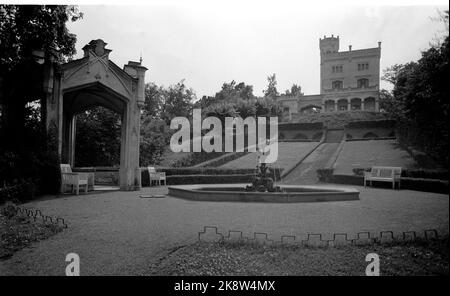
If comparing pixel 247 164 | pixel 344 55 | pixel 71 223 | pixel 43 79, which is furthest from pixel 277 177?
pixel 344 55

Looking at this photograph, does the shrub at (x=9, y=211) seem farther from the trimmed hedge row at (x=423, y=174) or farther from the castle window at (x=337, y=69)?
the castle window at (x=337, y=69)

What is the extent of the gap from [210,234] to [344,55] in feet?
194

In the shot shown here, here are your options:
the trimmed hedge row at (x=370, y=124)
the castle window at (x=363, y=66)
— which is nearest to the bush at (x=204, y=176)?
the trimmed hedge row at (x=370, y=124)

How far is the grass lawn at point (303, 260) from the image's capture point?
4.28 metres

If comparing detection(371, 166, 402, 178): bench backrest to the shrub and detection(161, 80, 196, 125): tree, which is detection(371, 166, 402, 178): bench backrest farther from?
detection(161, 80, 196, 125): tree

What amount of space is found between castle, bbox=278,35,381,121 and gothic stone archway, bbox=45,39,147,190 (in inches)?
1669

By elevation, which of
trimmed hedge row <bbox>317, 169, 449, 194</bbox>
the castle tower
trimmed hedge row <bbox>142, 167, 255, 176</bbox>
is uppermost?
the castle tower

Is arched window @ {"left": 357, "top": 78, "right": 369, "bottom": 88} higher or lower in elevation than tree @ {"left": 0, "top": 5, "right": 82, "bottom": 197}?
higher

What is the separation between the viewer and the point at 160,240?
18.7 ft

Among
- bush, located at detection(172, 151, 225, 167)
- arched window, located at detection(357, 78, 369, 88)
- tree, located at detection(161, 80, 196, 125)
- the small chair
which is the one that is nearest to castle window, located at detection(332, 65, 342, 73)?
arched window, located at detection(357, 78, 369, 88)

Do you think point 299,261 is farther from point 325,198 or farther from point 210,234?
point 325,198

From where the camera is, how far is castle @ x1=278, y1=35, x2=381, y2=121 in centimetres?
5531

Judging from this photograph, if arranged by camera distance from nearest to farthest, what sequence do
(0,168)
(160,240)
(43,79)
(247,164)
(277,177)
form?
(160,240), (0,168), (43,79), (277,177), (247,164)

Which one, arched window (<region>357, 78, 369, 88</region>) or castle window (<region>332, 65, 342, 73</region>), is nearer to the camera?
arched window (<region>357, 78, 369, 88</region>)
